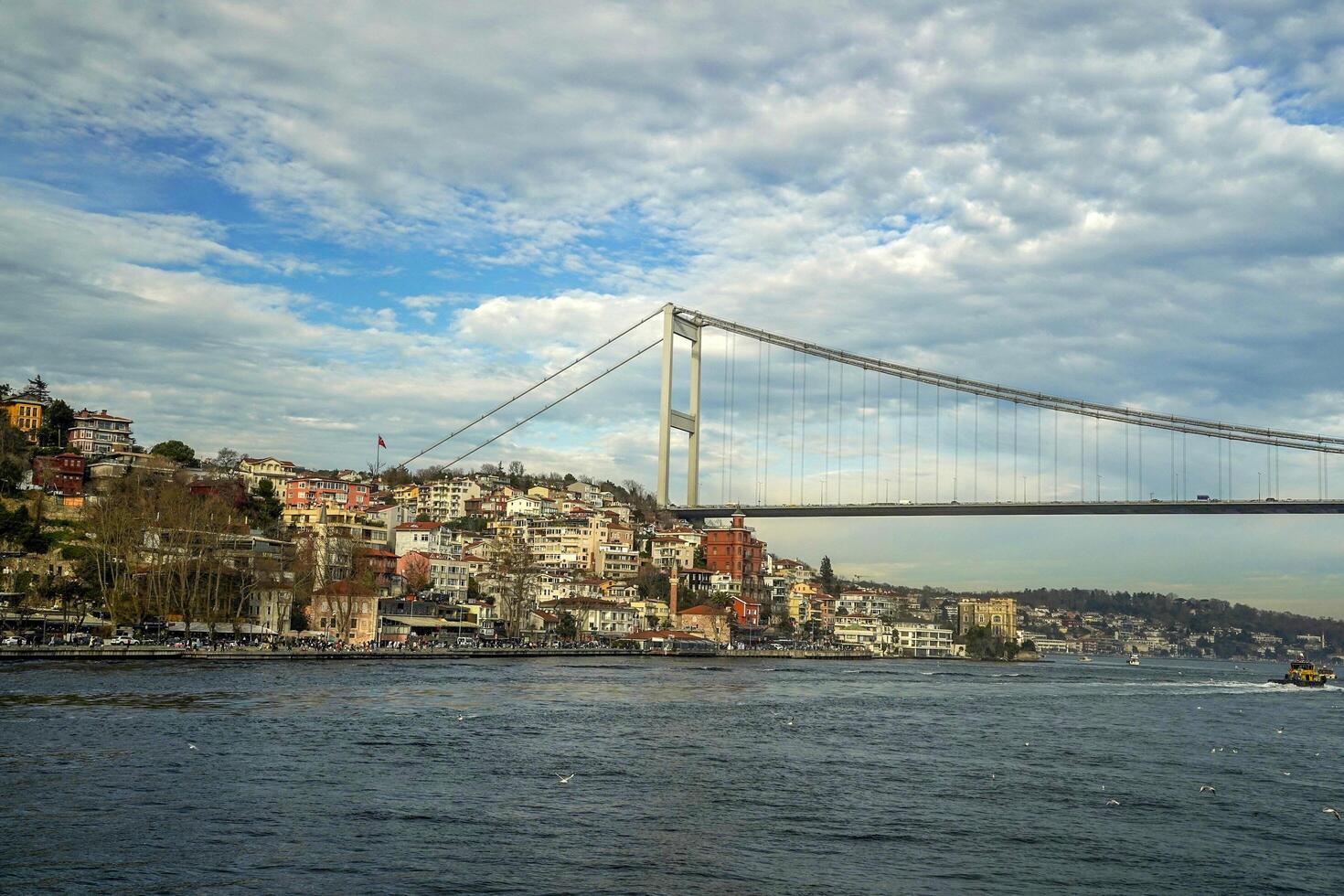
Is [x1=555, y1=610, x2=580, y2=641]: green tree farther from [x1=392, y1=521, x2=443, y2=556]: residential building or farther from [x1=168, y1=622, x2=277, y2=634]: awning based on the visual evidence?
[x1=168, y1=622, x2=277, y2=634]: awning

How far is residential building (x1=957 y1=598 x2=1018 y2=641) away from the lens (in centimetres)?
12988

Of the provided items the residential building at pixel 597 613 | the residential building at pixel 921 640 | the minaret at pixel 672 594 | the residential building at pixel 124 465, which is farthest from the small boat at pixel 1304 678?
the residential building at pixel 124 465

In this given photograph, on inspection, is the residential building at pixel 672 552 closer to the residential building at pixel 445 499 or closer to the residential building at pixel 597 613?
the residential building at pixel 597 613

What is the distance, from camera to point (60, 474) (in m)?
73.8

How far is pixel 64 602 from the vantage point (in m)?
51.9

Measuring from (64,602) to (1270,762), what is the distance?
4840 centimetres

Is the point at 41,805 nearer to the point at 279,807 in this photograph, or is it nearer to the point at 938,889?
the point at 279,807

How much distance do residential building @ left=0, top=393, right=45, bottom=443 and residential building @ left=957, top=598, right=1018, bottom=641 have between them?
91.7 m

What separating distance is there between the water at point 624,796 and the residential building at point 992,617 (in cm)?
9734

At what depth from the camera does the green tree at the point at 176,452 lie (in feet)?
284

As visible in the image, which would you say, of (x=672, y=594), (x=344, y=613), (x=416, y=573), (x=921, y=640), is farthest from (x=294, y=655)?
(x=921, y=640)

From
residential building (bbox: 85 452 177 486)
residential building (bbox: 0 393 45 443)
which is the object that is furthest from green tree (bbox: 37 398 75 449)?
residential building (bbox: 85 452 177 486)

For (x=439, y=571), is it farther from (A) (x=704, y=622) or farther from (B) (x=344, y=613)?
(A) (x=704, y=622)

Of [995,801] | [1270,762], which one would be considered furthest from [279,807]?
[1270,762]
